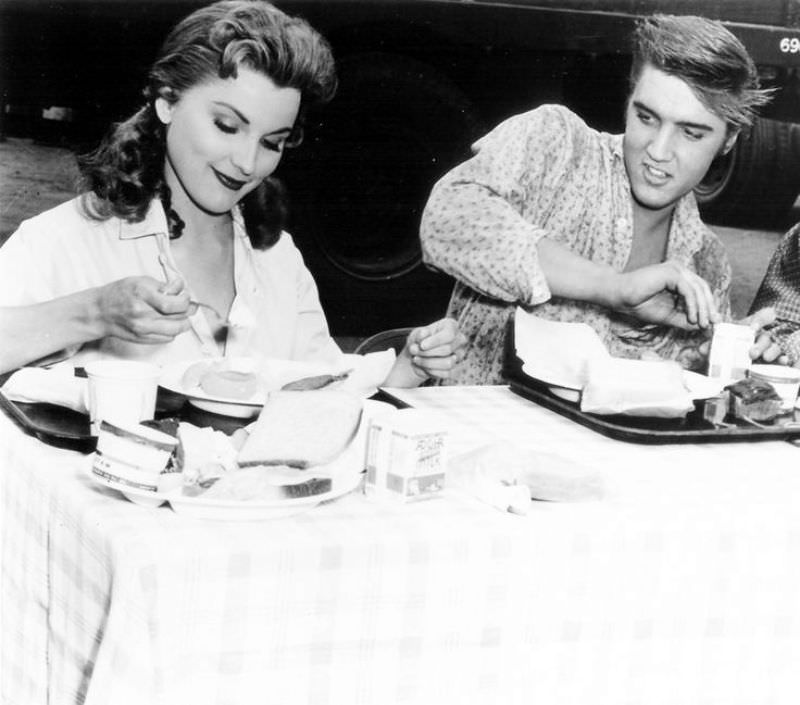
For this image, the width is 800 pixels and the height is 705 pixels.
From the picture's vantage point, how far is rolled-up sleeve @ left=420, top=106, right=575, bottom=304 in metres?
2.26

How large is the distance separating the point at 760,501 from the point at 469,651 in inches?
18.2

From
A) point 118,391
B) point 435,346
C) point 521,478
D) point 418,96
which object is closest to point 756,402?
point 435,346

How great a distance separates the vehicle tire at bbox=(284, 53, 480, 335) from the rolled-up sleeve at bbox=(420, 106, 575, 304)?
73cm

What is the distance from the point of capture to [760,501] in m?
1.42

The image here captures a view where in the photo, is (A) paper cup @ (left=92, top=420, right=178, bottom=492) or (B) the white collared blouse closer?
(A) paper cup @ (left=92, top=420, right=178, bottom=492)

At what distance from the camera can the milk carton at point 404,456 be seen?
1272mm

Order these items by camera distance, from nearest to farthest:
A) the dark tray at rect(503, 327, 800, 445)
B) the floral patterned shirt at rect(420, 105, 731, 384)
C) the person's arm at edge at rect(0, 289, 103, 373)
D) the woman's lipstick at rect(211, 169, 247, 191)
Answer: the dark tray at rect(503, 327, 800, 445), the person's arm at edge at rect(0, 289, 103, 373), the woman's lipstick at rect(211, 169, 247, 191), the floral patterned shirt at rect(420, 105, 731, 384)

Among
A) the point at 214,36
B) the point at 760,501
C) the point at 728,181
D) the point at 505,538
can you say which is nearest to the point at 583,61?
the point at 728,181

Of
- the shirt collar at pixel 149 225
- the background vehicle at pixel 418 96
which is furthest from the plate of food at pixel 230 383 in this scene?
the background vehicle at pixel 418 96

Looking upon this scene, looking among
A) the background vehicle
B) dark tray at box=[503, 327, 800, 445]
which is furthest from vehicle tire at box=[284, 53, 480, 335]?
dark tray at box=[503, 327, 800, 445]

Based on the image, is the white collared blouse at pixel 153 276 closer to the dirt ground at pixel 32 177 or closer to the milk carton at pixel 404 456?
the dirt ground at pixel 32 177

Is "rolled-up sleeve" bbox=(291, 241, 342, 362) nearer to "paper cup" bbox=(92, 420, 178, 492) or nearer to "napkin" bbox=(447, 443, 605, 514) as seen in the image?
"napkin" bbox=(447, 443, 605, 514)

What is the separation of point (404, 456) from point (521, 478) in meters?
0.16

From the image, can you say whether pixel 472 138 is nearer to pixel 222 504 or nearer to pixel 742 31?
pixel 742 31
